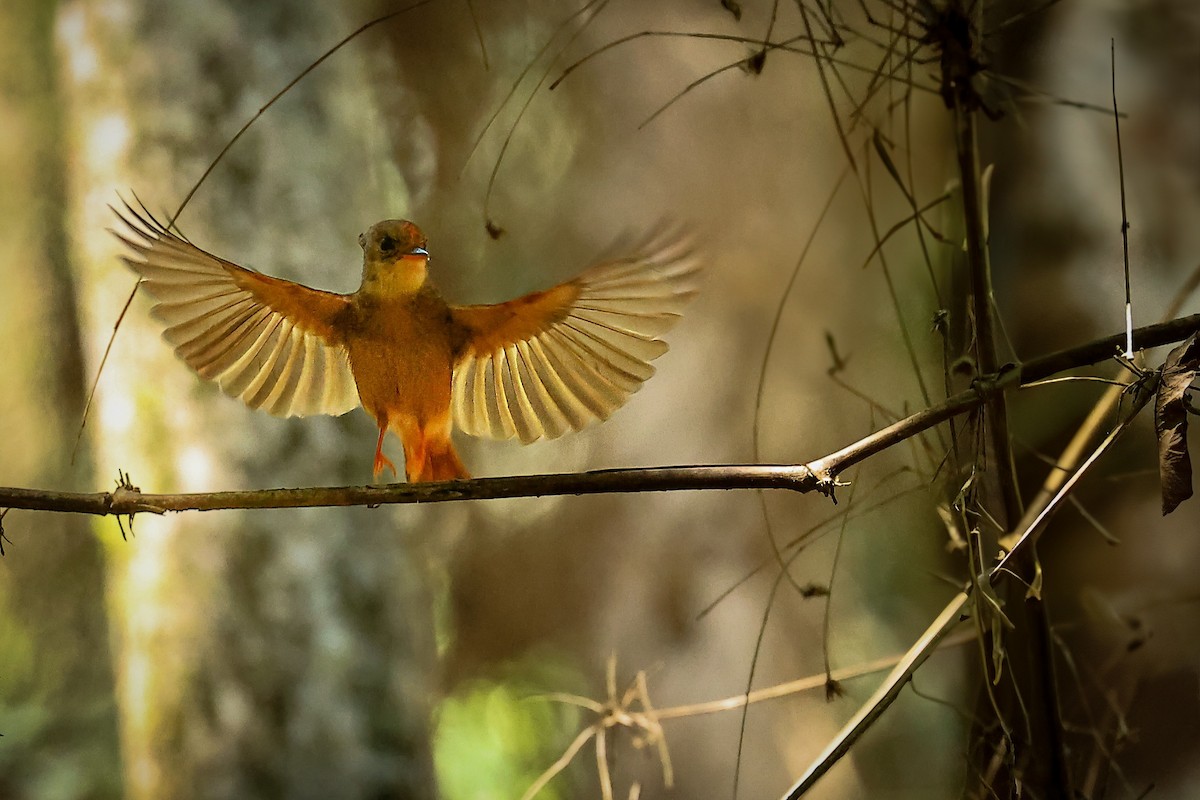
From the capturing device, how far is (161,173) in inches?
43.6

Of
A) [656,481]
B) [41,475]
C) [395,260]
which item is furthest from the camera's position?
[41,475]

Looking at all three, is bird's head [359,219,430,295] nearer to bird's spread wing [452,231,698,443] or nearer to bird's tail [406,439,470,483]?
bird's spread wing [452,231,698,443]

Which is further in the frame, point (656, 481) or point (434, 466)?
point (434, 466)

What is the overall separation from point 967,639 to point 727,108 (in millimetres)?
725

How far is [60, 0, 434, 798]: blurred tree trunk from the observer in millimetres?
1126

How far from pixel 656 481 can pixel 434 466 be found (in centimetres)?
31

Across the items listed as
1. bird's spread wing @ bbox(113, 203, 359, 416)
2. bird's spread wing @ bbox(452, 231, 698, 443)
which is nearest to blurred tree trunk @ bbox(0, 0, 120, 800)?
bird's spread wing @ bbox(113, 203, 359, 416)

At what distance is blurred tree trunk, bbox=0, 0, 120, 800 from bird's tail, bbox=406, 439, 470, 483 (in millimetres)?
415

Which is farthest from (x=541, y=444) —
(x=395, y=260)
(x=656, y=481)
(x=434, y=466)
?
(x=656, y=481)

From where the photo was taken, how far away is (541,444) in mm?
1238

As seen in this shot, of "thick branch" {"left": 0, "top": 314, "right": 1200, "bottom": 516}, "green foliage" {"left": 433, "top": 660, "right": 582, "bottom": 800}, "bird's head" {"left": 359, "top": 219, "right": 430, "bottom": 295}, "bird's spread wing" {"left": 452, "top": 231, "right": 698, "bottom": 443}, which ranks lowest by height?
"green foliage" {"left": 433, "top": 660, "right": 582, "bottom": 800}

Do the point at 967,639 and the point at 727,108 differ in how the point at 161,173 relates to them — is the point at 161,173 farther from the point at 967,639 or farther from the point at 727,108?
the point at 967,639

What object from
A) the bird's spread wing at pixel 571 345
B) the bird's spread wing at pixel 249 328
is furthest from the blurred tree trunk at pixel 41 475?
the bird's spread wing at pixel 571 345

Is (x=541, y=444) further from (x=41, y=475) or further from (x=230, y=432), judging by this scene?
(x=41, y=475)
